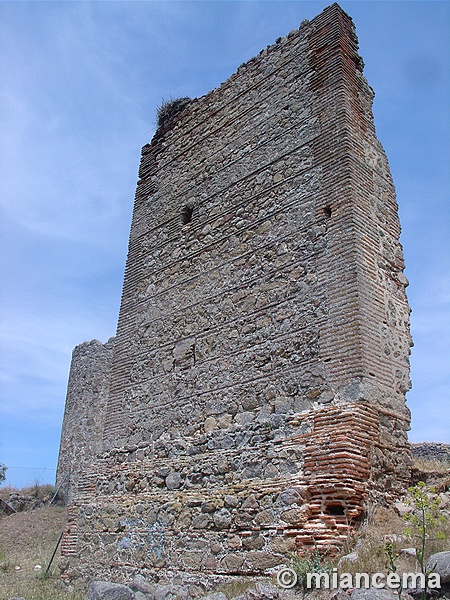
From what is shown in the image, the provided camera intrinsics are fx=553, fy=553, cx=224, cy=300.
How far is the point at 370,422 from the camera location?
5.25 metres

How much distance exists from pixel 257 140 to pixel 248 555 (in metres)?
5.19

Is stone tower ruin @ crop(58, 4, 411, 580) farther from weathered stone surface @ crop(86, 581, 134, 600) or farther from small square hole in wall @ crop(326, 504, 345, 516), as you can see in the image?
weathered stone surface @ crop(86, 581, 134, 600)

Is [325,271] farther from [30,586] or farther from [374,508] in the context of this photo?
[30,586]

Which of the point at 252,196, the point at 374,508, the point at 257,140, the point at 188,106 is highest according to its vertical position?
the point at 188,106

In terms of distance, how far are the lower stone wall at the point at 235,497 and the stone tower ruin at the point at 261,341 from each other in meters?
0.02

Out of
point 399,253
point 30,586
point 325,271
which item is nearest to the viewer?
point 325,271

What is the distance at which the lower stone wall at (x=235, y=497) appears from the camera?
16.4ft

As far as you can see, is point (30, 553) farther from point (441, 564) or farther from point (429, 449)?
point (441, 564)

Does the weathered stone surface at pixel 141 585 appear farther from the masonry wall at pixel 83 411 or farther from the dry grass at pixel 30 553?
the masonry wall at pixel 83 411

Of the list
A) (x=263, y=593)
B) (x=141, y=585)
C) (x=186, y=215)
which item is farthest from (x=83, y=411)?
(x=263, y=593)

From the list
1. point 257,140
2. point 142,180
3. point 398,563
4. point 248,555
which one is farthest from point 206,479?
point 142,180

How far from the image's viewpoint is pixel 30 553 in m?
10.7

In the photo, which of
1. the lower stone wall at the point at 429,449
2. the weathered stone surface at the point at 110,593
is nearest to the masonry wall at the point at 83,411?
the lower stone wall at the point at 429,449

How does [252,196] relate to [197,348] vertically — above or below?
above
